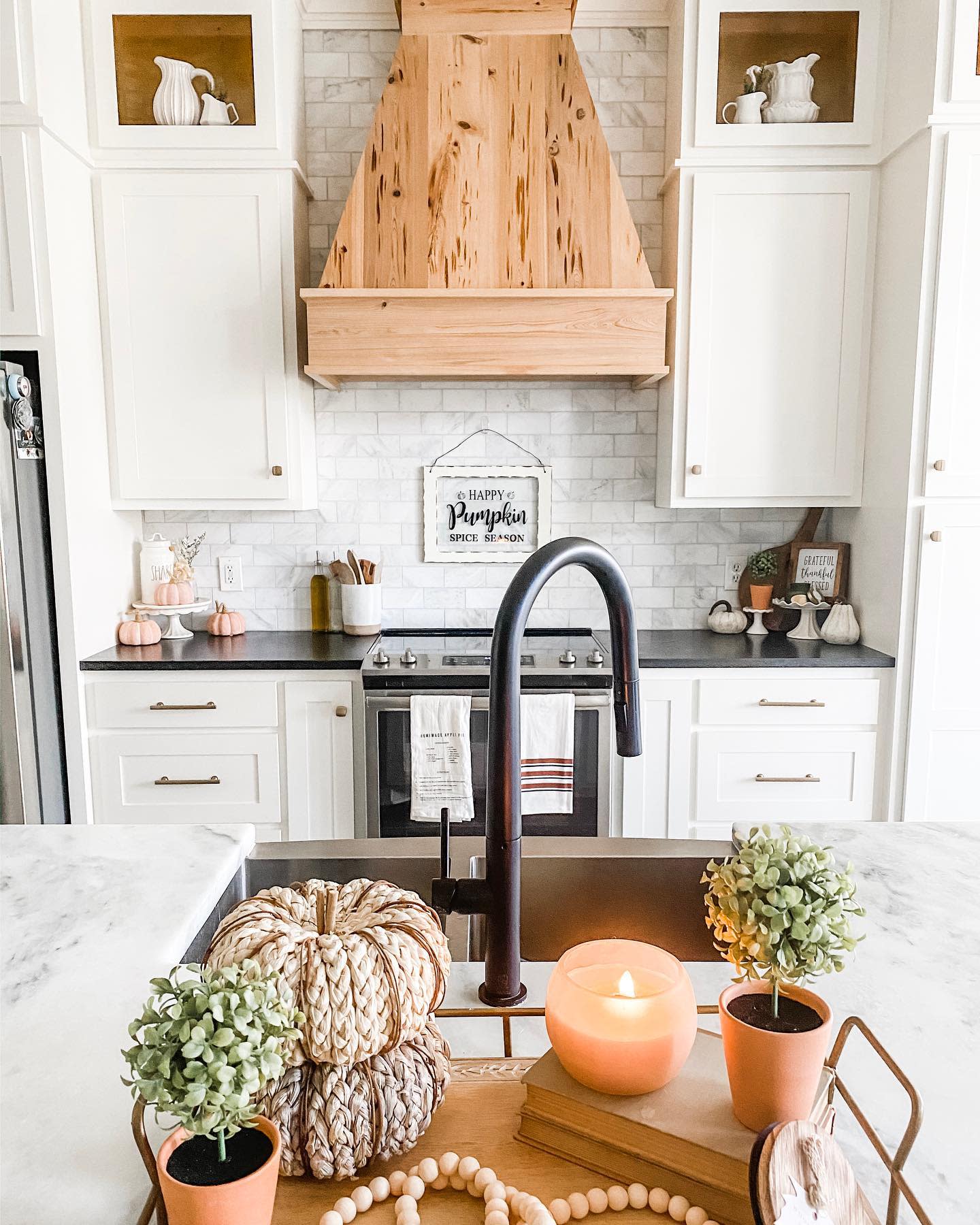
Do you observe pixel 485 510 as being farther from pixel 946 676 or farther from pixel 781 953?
pixel 781 953

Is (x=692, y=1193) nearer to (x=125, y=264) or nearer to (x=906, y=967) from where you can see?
(x=906, y=967)

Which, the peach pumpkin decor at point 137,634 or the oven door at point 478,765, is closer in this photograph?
the oven door at point 478,765

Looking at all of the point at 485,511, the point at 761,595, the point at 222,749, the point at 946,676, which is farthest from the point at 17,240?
the point at 946,676

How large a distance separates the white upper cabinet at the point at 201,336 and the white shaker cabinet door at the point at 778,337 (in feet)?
4.30

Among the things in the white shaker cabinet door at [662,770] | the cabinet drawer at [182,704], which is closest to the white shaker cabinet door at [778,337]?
the white shaker cabinet door at [662,770]

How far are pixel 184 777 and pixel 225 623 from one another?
62 centimetres

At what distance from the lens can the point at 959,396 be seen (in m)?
2.58

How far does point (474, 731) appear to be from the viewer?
263cm

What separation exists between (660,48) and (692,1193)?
3402 millimetres

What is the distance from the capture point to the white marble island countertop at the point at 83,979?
1.94ft

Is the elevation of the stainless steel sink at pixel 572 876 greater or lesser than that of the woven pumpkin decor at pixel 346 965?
lesser

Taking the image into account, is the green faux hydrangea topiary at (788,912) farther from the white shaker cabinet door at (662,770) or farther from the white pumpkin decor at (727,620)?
the white pumpkin decor at (727,620)

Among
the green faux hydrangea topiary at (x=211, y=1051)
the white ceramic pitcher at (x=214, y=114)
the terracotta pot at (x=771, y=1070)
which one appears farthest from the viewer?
the white ceramic pitcher at (x=214, y=114)

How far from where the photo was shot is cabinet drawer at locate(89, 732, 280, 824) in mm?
2742
